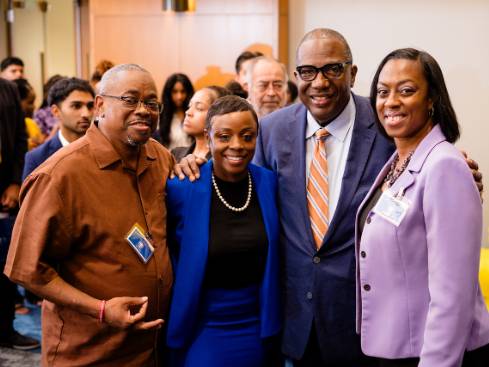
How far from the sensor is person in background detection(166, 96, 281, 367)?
2346 mm

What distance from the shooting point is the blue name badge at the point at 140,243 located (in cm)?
219

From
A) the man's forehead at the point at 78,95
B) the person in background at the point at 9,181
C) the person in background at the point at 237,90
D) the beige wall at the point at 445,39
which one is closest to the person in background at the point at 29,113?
the person in background at the point at 9,181

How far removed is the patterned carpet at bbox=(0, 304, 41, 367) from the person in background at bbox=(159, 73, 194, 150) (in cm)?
171

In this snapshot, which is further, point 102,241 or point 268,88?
point 268,88

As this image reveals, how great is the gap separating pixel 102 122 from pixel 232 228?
23.7 inches

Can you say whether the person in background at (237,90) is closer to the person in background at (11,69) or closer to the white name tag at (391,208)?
the white name tag at (391,208)

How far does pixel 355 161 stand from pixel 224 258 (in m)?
0.62

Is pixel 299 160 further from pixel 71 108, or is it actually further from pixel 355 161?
pixel 71 108

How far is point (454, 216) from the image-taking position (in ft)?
5.87

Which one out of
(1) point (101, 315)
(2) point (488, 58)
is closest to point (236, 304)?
(1) point (101, 315)

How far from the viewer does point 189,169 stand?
245 cm

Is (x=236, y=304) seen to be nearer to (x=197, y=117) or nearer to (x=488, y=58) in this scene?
(x=197, y=117)

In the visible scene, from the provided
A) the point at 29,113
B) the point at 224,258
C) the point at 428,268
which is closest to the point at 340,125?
the point at 224,258

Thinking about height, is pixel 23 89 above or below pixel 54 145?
above
